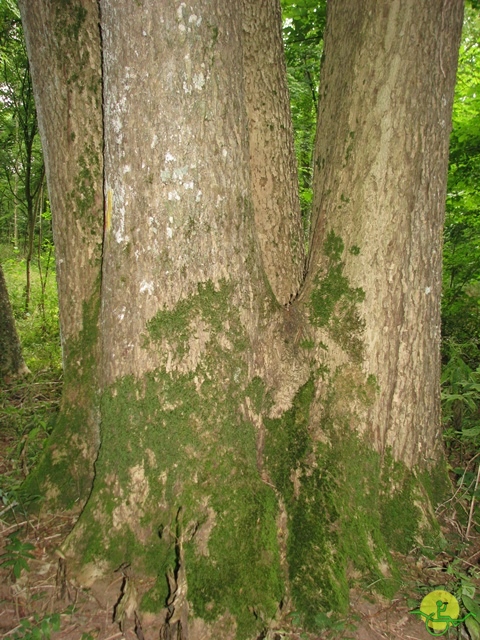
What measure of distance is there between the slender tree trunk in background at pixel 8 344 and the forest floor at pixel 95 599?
10.1 feet

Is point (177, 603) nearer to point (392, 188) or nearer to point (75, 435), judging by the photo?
point (75, 435)

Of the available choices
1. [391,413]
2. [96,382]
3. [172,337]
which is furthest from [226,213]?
[391,413]

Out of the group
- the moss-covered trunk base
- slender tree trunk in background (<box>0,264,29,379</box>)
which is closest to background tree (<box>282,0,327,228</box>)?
the moss-covered trunk base

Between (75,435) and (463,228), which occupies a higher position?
(463,228)

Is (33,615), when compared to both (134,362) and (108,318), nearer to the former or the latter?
(134,362)

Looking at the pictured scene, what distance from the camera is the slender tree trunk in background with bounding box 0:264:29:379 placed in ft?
16.4

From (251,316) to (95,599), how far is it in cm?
152

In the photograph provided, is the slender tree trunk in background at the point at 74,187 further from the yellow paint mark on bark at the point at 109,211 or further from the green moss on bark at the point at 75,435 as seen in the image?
the yellow paint mark on bark at the point at 109,211

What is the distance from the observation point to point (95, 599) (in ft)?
6.40

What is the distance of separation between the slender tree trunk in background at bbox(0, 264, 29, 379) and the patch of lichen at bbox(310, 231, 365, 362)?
4089 mm

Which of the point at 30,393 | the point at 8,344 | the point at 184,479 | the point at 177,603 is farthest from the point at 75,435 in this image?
the point at 8,344

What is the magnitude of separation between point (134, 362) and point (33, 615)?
124 cm

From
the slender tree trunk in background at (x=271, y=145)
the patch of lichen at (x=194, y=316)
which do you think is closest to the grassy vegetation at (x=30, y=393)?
the patch of lichen at (x=194, y=316)

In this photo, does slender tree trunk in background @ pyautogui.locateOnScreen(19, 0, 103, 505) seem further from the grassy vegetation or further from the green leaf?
the green leaf
